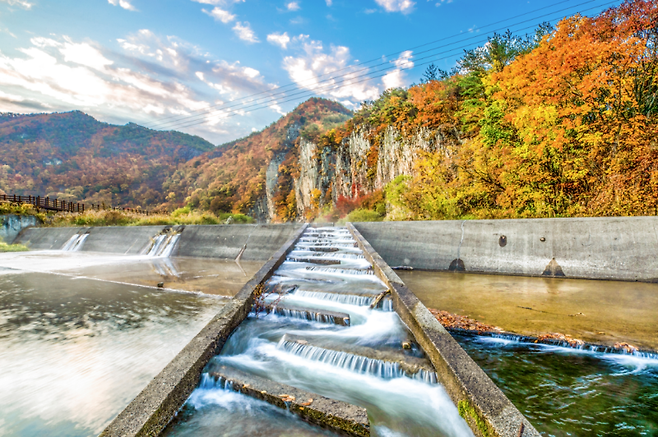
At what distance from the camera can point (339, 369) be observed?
2.46m

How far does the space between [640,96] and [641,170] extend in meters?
3.51

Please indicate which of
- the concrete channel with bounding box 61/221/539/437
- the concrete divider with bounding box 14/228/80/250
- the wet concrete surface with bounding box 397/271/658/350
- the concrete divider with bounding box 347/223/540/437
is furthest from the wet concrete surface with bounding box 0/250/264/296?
the concrete divider with bounding box 14/228/80/250

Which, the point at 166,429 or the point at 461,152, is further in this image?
the point at 461,152

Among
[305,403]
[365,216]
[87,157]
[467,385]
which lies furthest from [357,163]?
[87,157]

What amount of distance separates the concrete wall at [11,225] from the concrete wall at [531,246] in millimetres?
22172

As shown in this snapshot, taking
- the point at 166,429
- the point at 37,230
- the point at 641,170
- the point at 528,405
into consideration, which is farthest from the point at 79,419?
the point at 37,230

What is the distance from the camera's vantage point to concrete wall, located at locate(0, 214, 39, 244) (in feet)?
55.3

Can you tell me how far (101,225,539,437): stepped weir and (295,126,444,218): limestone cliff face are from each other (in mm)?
10485

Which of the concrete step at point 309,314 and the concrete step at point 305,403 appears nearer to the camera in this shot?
the concrete step at point 305,403

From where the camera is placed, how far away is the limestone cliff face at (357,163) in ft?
59.0

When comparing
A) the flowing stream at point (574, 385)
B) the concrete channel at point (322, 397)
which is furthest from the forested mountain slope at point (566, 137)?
the concrete channel at point (322, 397)

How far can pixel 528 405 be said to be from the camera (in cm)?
206

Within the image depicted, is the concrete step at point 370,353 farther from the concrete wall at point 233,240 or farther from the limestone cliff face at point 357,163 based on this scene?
the limestone cliff face at point 357,163

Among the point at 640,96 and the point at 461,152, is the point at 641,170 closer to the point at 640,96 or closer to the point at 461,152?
the point at 640,96
